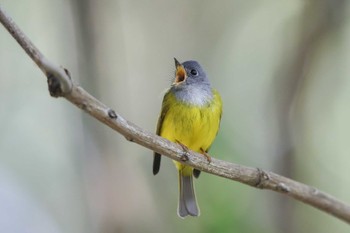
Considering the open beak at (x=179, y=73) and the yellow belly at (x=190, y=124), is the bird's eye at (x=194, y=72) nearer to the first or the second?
the open beak at (x=179, y=73)

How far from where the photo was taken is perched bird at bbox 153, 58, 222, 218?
337 cm

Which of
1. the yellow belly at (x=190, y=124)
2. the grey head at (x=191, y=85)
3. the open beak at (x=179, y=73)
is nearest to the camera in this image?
the yellow belly at (x=190, y=124)

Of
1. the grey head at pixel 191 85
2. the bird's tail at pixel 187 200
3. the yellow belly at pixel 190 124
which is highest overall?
the grey head at pixel 191 85

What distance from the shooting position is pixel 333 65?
14.2ft

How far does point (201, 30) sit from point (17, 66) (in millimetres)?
1427

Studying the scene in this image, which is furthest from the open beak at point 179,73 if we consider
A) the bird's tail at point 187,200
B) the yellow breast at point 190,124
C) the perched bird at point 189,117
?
the bird's tail at point 187,200

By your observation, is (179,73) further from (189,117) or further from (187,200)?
(187,200)

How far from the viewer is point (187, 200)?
3.63 meters

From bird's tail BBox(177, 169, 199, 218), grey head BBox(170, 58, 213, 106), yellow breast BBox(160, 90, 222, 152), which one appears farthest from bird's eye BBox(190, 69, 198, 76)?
bird's tail BBox(177, 169, 199, 218)

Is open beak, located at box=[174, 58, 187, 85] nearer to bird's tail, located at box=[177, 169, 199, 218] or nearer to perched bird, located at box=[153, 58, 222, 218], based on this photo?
perched bird, located at box=[153, 58, 222, 218]

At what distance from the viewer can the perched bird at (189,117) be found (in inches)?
133

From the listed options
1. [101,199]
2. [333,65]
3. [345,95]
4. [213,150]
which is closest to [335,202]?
[101,199]

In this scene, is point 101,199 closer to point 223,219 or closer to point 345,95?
point 223,219

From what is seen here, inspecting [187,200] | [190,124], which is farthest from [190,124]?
[187,200]
